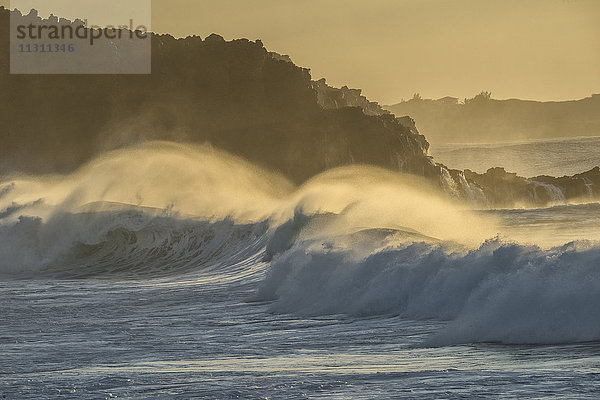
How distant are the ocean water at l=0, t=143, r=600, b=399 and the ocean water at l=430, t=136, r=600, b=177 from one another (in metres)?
116

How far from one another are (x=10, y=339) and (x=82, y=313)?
3.50 metres

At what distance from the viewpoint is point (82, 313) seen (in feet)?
59.3

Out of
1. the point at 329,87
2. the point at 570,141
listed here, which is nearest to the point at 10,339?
the point at 329,87

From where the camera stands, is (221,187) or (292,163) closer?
(221,187)

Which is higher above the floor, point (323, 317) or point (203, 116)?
point (203, 116)

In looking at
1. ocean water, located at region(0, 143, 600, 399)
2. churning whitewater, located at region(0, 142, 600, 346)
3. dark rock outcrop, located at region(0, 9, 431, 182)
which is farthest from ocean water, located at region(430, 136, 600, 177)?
ocean water, located at region(0, 143, 600, 399)

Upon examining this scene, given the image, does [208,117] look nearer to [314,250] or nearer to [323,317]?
[314,250]

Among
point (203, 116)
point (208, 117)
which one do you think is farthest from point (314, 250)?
point (203, 116)

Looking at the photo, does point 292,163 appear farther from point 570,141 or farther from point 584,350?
point 570,141

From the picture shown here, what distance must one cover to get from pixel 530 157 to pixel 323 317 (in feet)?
503

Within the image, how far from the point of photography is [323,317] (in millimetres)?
16438

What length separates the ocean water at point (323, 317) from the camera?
415 inches

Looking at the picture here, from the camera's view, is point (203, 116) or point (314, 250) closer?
point (314, 250)

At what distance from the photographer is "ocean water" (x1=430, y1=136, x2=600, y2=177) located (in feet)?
488
